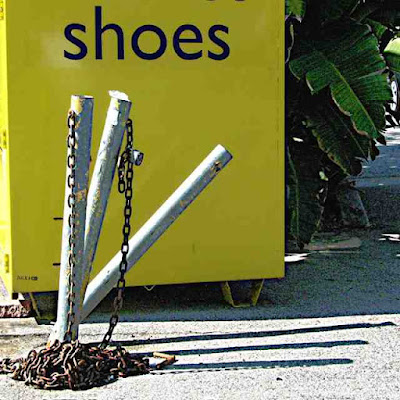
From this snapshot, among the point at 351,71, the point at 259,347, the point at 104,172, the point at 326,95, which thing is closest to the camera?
the point at 104,172

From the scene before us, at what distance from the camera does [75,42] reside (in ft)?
19.8

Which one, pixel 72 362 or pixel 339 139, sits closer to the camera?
pixel 72 362

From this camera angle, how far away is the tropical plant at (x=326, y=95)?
7391 millimetres

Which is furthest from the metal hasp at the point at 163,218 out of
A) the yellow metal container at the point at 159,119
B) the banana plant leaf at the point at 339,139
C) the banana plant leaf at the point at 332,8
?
the banana plant leaf at the point at 332,8

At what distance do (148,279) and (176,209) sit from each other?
1015 mm

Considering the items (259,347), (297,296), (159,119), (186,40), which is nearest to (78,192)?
(159,119)

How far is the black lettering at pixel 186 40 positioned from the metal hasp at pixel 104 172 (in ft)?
3.21

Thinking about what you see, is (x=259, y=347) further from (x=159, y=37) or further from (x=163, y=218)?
(x=159, y=37)

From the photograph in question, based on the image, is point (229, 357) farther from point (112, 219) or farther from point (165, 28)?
point (165, 28)

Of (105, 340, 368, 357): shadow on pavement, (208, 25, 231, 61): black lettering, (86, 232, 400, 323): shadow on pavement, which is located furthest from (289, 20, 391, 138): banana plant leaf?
(105, 340, 368, 357): shadow on pavement

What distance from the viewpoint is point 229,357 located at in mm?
5504

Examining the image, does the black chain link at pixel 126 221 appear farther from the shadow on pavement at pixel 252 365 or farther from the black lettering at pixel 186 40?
the black lettering at pixel 186 40

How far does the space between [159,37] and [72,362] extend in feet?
6.90

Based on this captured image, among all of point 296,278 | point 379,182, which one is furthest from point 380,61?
point 379,182
